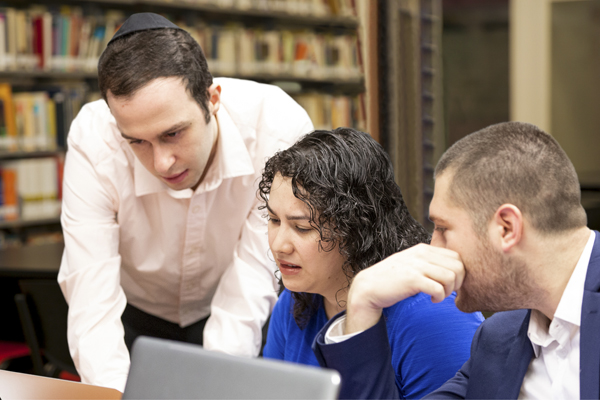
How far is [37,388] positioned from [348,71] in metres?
3.68

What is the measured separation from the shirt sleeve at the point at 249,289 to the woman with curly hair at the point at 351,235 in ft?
0.70

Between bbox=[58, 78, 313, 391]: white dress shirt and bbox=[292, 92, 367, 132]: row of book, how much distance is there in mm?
2491

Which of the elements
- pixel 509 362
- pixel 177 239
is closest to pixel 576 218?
pixel 509 362

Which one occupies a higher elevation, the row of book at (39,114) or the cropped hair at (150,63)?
the cropped hair at (150,63)

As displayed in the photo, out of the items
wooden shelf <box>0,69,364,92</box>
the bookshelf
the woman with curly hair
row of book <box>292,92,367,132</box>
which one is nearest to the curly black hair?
the woman with curly hair

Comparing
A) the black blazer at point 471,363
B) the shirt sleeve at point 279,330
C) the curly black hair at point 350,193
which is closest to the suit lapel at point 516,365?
the black blazer at point 471,363

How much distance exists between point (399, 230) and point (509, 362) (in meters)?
0.38

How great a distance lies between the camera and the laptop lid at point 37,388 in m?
0.88

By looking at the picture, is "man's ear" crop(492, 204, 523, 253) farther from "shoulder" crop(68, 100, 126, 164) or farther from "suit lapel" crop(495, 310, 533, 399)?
"shoulder" crop(68, 100, 126, 164)

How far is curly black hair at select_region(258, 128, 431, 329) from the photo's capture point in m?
1.19

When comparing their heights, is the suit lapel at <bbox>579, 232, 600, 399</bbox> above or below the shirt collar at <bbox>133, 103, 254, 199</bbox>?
below

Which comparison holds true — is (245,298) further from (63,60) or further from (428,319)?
(63,60)

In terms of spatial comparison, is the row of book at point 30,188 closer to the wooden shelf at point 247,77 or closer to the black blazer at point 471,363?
the wooden shelf at point 247,77

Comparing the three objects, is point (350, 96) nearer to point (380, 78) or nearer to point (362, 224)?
point (380, 78)
